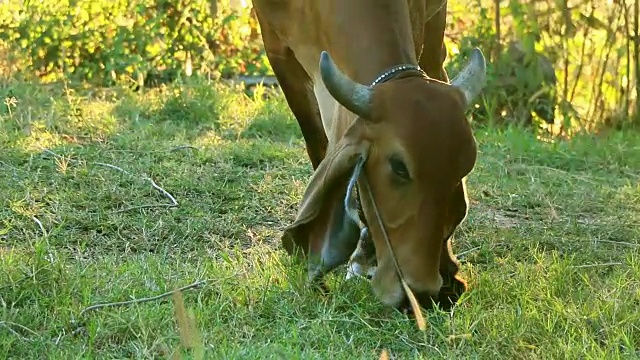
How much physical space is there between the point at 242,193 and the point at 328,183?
1.54 metres

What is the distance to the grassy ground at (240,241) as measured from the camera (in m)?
2.67

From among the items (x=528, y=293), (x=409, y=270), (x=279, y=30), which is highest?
(x=279, y=30)

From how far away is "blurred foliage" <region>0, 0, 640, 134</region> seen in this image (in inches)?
254

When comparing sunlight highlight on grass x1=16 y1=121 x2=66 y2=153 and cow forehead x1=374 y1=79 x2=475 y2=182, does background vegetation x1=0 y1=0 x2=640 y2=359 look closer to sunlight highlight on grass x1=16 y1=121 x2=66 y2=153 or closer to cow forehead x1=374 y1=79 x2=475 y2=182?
sunlight highlight on grass x1=16 y1=121 x2=66 y2=153

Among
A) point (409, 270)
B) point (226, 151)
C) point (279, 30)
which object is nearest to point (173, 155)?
point (226, 151)

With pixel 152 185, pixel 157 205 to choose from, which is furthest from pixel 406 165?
pixel 152 185

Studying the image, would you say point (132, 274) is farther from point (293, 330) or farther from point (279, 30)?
point (279, 30)

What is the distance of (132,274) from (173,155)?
1.78m

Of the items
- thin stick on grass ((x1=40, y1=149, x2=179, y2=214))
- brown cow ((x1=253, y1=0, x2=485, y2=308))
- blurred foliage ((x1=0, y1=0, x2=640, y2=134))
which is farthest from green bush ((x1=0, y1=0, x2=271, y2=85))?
brown cow ((x1=253, y1=0, x2=485, y2=308))

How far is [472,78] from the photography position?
2.85 m

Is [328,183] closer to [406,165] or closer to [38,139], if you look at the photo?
[406,165]

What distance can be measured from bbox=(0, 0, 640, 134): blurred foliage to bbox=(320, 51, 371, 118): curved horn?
380 centimetres

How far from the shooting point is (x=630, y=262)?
341 centimetres

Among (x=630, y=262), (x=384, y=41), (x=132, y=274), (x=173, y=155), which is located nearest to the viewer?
(x=384, y=41)
